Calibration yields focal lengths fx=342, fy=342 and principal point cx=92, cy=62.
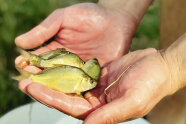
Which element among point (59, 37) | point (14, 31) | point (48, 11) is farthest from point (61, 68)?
point (48, 11)

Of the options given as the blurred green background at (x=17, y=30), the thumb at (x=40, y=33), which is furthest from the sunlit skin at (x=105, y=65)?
the blurred green background at (x=17, y=30)

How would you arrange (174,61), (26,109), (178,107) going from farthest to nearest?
(178,107), (26,109), (174,61)

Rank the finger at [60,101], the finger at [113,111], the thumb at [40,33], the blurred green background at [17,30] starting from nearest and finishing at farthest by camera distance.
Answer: the finger at [113,111] → the finger at [60,101] → the thumb at [40,33] → the blurred green background at [17,30]

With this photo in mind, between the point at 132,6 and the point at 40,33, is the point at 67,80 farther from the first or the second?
the point at 132,6

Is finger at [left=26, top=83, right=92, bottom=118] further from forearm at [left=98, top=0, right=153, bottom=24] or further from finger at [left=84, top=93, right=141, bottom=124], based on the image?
forearm at [left=98, top=0, right=153, bottom=24]

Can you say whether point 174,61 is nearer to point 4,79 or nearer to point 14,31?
point 4,79

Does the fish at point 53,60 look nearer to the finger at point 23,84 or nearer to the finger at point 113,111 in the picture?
the finger at point 23,84

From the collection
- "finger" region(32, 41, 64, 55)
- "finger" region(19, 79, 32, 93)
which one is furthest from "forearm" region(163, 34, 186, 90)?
"finger" region(32, 41, 64, 55)
